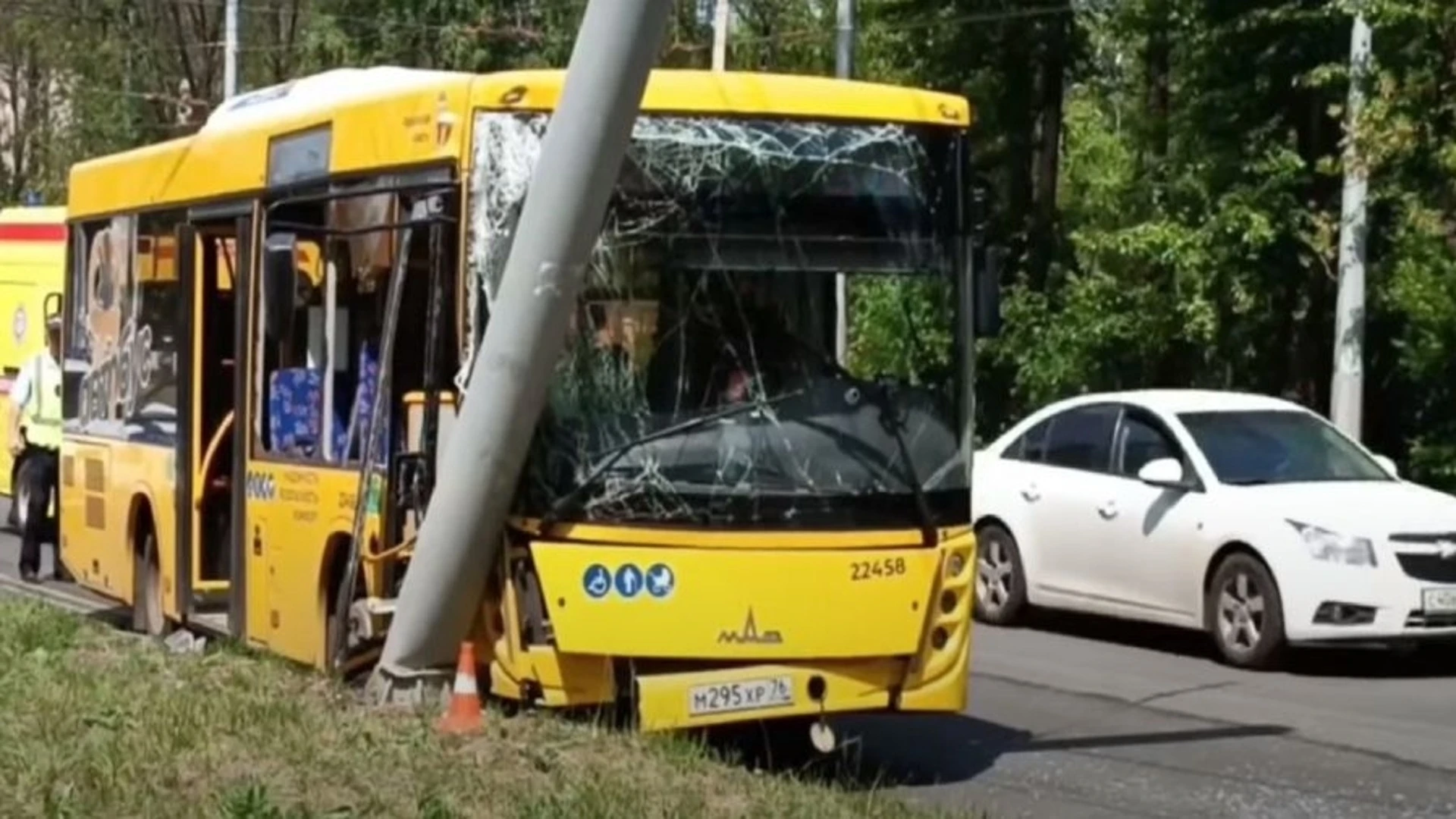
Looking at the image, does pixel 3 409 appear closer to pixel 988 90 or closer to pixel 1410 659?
pixel 988 90

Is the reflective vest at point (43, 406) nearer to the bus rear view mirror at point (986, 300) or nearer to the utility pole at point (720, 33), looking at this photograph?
the bus rear view mirror at point (986, 300)

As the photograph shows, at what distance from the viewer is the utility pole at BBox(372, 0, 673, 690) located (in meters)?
11.2

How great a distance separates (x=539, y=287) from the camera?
37.1 feet

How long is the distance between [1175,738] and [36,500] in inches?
421

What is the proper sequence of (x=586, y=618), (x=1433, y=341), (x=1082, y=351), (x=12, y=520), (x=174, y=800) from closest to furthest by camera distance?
(x=174, y=800) < (x=586, y=618) < (x=1433, y=341) < (x=12, y=520) < (x=1082, y=351)

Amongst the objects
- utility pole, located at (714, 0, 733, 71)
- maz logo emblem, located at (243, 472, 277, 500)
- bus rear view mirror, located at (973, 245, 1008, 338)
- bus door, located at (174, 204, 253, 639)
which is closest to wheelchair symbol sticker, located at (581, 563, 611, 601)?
bus rear view mirror, located at (973, 245, 1008, 338)

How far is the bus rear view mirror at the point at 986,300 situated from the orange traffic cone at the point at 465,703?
2585mm

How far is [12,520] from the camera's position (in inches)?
1107

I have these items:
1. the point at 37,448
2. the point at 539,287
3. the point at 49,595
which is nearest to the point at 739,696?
the point at 539,287

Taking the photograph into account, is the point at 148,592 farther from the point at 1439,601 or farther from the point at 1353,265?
the point at 1353,265

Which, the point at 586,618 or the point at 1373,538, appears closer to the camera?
the point at 586,618

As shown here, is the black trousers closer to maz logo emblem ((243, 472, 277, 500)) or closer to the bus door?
the bus door

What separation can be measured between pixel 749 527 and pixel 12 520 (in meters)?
17.8

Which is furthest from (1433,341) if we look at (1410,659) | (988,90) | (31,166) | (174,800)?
(31,166)
